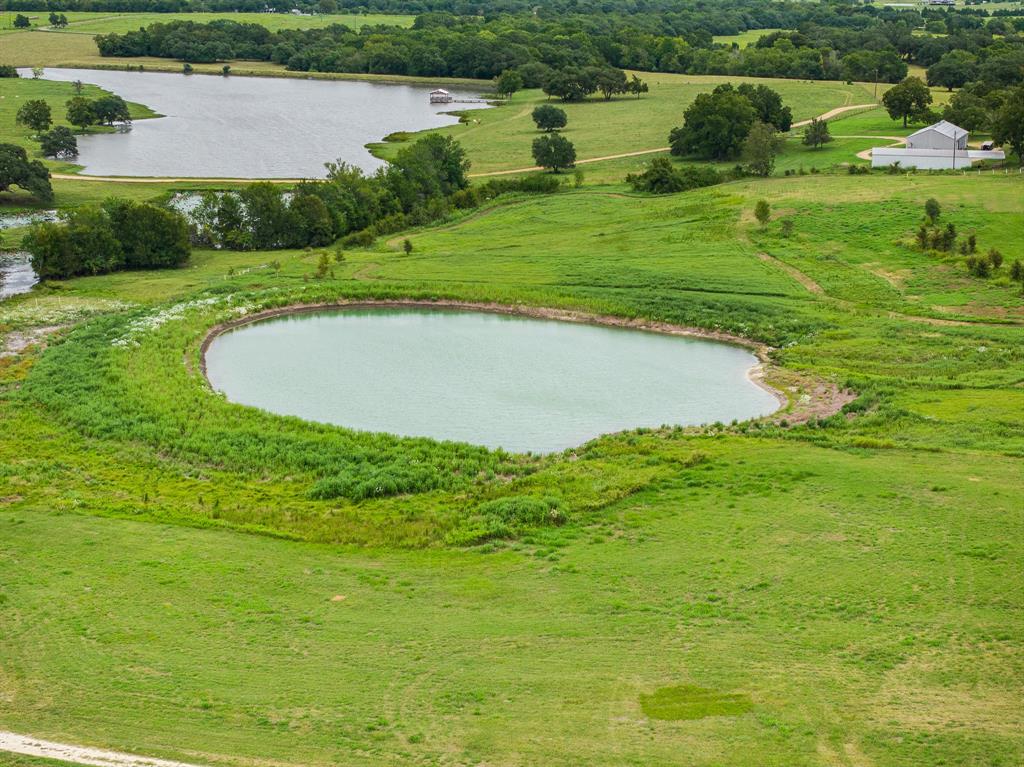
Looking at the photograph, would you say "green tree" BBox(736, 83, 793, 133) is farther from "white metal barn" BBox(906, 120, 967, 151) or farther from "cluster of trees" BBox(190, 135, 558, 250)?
"cluster of trees" BBox(190, 135, 558, 250)

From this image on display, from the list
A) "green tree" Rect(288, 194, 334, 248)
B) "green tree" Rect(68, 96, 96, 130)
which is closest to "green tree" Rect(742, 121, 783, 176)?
"green tree" Rect(288, 194, 334, 248)

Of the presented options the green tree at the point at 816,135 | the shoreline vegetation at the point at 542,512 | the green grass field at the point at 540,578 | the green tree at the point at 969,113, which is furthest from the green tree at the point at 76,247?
the green tree at the point at 969,113

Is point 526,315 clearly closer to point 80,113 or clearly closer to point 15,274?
point 15,274

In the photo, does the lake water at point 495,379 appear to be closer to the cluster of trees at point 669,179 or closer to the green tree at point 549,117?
the cluster of trees at point 669,179

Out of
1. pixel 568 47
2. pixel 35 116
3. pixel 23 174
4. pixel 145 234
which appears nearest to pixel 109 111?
pixel 35 116

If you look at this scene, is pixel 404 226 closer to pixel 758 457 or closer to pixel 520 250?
pixel 520 250

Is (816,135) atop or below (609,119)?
below
